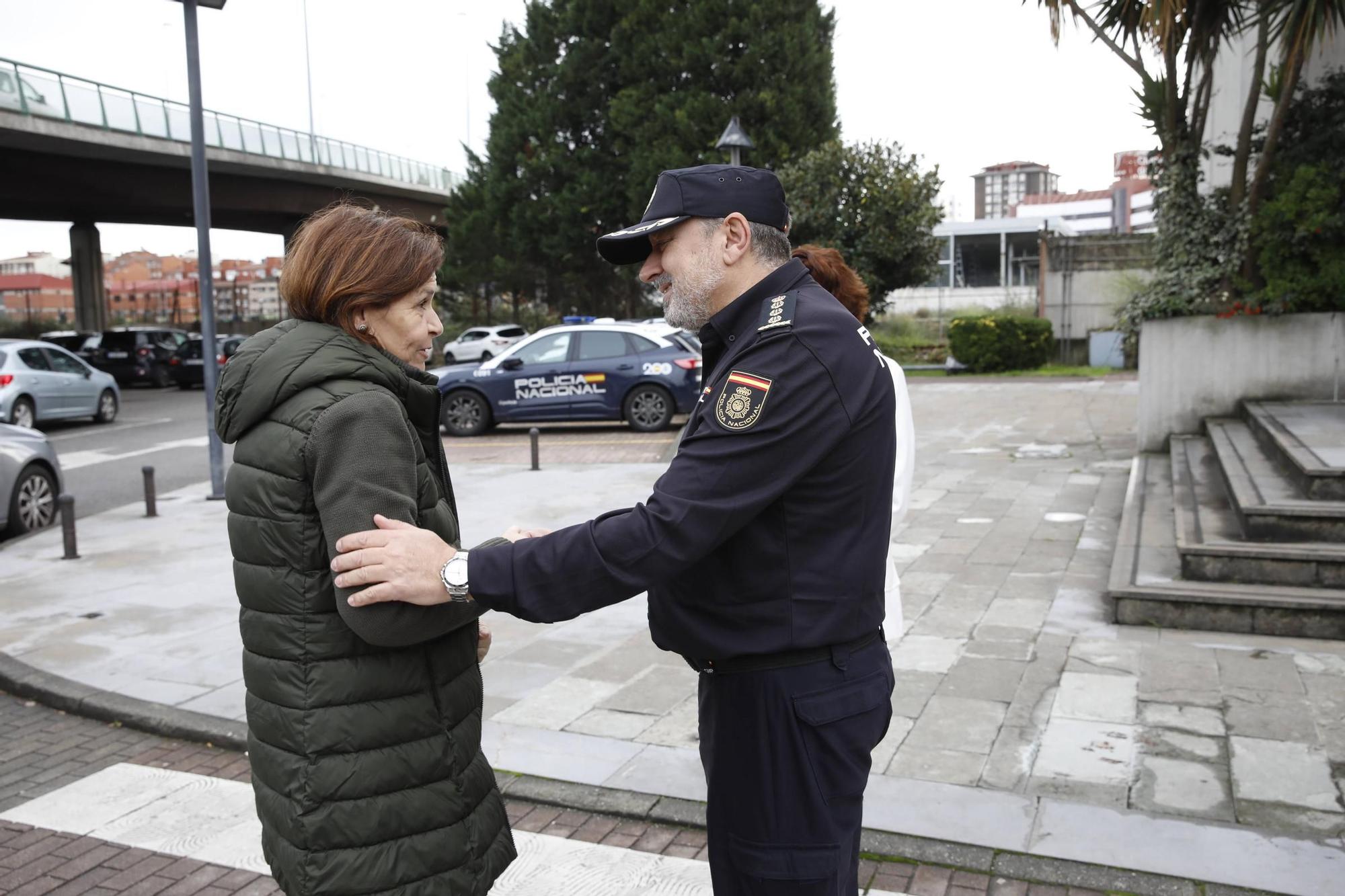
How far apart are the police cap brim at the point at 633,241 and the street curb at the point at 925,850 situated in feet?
7.46

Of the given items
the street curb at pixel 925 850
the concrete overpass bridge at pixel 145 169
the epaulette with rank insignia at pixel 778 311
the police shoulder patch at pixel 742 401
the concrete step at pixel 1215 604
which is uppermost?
the concrete overpass bridge at pixel 145 169

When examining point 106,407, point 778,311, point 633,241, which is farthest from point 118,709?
point 106,407

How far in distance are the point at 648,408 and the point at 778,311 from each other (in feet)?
46.3

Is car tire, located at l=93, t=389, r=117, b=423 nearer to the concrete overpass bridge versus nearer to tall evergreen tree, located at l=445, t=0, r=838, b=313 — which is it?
the concrete overpass bridge

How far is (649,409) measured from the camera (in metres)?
16.2

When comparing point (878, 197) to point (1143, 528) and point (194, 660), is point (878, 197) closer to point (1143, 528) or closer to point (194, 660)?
point (1143, 528)

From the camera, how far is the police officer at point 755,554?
2012mm

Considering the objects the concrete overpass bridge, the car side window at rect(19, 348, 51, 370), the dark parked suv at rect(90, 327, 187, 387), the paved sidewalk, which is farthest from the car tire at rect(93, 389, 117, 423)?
the paved sidewalk

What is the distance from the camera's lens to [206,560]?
28.5ft

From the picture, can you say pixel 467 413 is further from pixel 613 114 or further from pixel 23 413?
pixel 613 114

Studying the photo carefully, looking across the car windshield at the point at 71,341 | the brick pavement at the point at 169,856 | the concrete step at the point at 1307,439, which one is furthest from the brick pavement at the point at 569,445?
the car windshield at the point at 71,341

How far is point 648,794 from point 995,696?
1854 millimetres

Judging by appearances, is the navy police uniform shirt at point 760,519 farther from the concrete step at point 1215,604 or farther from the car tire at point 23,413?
the car tire at point 23,413

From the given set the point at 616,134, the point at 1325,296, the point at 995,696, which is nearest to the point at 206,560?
the point at 995,696
